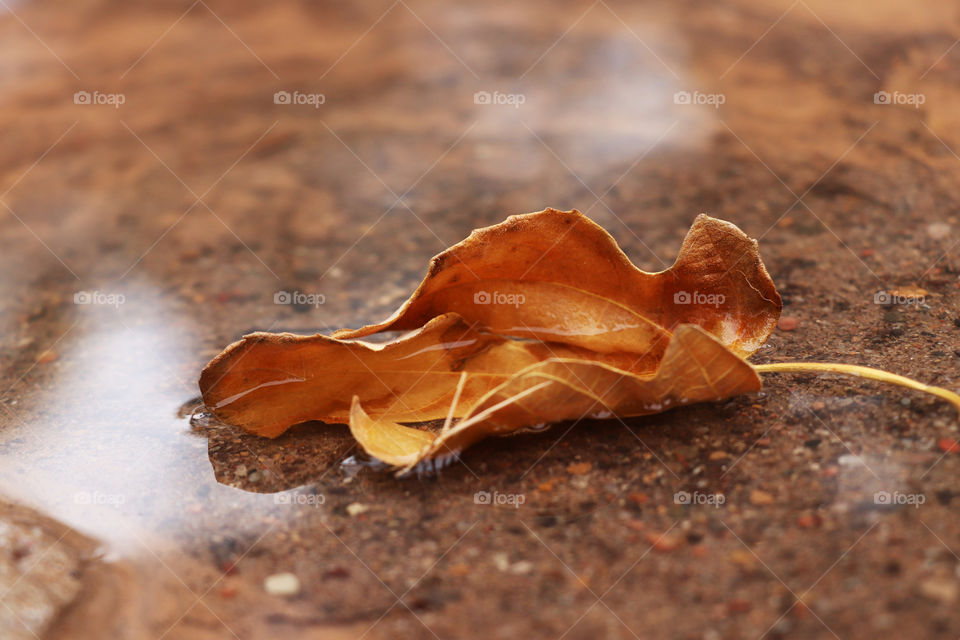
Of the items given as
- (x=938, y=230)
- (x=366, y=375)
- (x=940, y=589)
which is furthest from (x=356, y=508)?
(x=938, y=230)

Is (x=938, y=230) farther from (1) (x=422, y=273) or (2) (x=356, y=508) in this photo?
(2) (x=356, y=508)

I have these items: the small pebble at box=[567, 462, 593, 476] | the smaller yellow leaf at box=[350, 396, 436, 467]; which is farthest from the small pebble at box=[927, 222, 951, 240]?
the smaller yellow leaf at box=[350, 396, 436, 467]

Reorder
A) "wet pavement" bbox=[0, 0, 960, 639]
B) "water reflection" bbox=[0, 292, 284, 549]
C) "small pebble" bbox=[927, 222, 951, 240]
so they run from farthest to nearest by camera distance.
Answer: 1. "small pebble" bbox=[927, 222, 951, 240]
2. "water reflection" bbox=[0, 292, 284, 549]
3. "wet pavement" bbox=[0, 0, 960, 639]

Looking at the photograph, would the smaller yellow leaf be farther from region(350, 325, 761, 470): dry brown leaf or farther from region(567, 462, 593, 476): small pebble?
region(567, 462, 593, 476): small pebble

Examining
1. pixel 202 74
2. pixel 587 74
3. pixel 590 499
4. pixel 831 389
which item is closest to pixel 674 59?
pixel 587 74

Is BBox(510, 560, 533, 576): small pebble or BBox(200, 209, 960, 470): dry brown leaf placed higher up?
BBox(200, 209, 960, 470): dry brown leaf

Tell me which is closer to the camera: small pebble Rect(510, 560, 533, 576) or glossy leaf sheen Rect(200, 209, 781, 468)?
small pebble Rect(510, 560, 533, 576)
